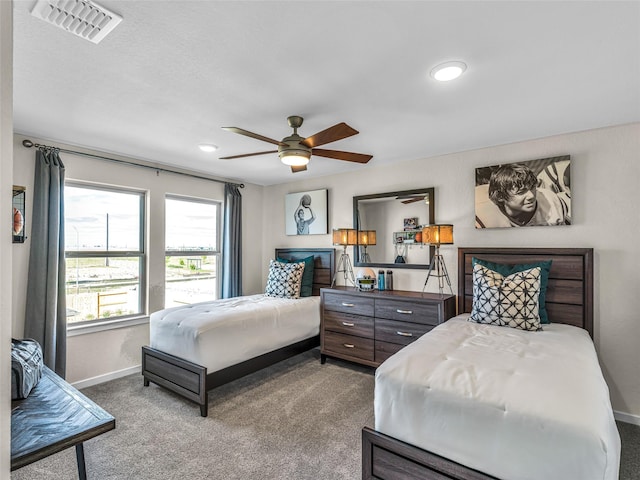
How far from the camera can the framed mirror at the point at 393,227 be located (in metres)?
3.89

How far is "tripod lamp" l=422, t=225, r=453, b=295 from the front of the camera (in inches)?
136

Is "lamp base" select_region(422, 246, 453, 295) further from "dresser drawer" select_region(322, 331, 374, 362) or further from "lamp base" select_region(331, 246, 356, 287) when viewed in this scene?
"lamp base" select_region(331, 246, 356, 287)

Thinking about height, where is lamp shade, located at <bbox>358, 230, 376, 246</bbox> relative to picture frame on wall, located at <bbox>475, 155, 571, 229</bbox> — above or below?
below

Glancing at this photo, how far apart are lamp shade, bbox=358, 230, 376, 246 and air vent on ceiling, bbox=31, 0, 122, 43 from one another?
3.21 metres

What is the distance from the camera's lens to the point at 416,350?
7.03ft

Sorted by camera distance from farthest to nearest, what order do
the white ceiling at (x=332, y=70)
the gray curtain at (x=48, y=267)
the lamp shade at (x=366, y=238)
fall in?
the lamp shade at (x=366, y=238) < the gray curtain at (x=48, y=267) < the white ceiling at (x=332, y=70)

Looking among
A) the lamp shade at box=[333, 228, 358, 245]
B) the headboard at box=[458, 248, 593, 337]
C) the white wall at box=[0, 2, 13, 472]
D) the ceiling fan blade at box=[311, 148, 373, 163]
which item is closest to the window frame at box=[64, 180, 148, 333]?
the lamp shade at box=[333, 228, 358, 245]

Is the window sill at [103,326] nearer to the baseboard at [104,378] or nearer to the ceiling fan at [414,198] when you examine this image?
the baseboard at [104,378]

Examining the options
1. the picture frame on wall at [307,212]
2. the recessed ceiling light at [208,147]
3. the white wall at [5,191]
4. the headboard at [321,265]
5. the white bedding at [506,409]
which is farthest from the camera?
the picture frame on wall at [307,212]

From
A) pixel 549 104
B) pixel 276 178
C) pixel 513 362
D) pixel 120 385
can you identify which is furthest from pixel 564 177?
pixel 120 385

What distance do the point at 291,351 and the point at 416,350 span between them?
1998 mm

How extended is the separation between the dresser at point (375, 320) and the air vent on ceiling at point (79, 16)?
10.1 ft

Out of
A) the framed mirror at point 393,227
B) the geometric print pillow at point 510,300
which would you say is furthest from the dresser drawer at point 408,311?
the framed mirror at point 393,227

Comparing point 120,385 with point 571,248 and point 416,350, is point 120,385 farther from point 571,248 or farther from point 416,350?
point 571,248
